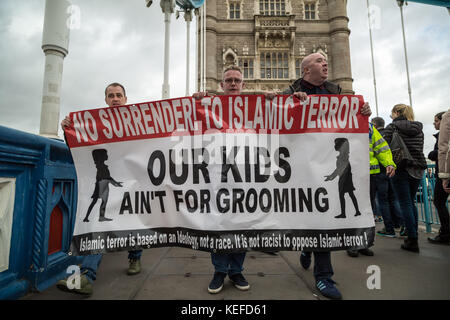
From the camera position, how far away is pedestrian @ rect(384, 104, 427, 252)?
3.34 m

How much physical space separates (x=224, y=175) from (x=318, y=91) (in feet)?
4.41

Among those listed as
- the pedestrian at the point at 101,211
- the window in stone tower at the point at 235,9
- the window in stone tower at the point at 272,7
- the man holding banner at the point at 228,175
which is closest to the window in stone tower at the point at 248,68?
the window in stone tower at the point at 235,9

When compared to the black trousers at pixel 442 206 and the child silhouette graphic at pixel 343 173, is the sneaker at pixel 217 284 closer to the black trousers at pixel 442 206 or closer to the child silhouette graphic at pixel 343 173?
the child silhouette graphic at pixel 343 173

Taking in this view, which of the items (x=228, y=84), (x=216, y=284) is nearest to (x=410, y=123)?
(x=228, y=84)

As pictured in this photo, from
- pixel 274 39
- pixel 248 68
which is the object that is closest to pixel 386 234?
pixel 248 68

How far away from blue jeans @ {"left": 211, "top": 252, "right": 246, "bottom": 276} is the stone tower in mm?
21489

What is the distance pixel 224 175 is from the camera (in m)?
2.20

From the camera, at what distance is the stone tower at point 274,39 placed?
22.6 metres

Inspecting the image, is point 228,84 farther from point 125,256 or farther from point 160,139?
point 125,256

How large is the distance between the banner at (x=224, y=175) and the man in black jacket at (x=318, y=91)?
0.13 meters

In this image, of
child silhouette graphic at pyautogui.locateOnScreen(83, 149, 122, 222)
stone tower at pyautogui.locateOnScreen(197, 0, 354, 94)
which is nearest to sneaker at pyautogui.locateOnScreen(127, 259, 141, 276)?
child silhouette graphic at pyautogui.locateOnScreen(83, 149, 122, 222)

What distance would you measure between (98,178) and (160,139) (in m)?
0.73

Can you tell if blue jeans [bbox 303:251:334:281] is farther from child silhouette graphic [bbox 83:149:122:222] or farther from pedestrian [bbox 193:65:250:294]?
child silhouette graphic [bbox 83:149:122:222]

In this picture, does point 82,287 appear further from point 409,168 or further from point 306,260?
point 409,168
